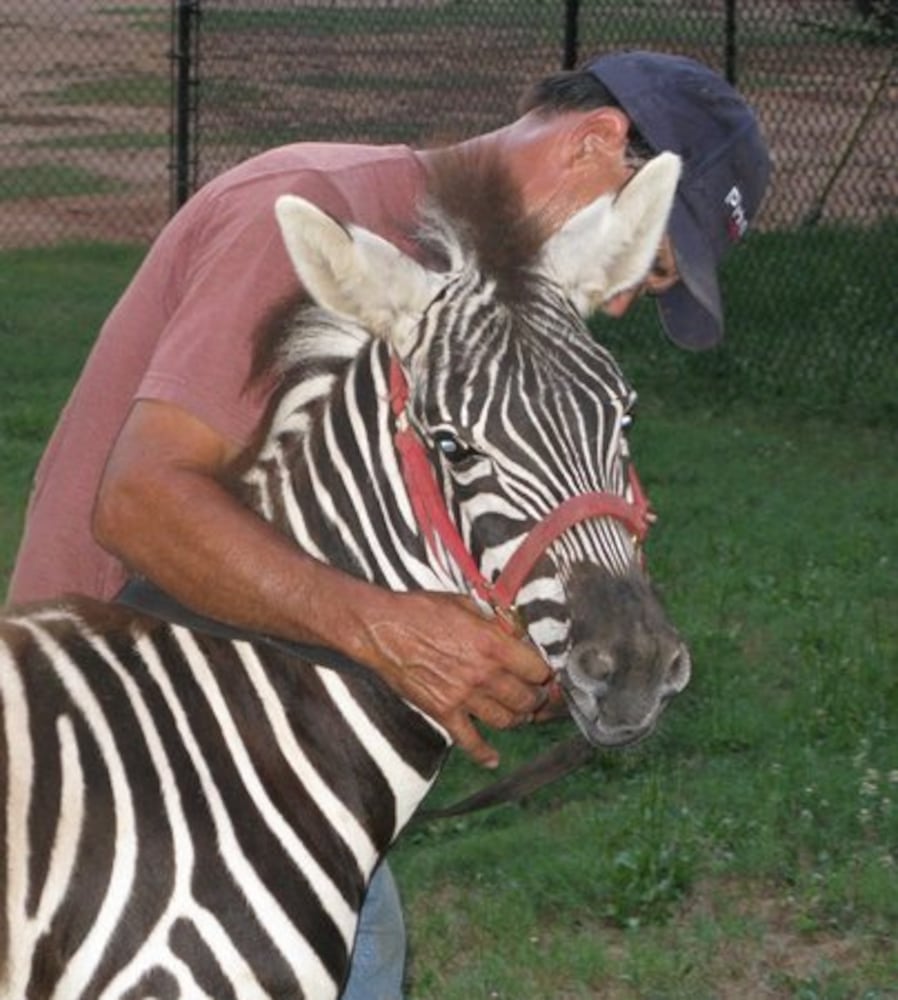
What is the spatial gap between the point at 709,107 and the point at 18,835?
1782mm

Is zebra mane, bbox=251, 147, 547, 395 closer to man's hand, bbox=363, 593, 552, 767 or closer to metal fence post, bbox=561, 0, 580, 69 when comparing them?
man's hand, bbox=363, 593, 552, 767

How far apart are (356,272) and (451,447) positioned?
285mm

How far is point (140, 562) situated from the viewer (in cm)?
365

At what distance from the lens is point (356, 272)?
3.50 metres

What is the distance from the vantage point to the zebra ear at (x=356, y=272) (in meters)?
3.45

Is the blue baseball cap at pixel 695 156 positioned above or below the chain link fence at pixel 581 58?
above

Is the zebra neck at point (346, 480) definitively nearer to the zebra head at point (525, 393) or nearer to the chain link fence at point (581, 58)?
the zebra head at point (525, 393)

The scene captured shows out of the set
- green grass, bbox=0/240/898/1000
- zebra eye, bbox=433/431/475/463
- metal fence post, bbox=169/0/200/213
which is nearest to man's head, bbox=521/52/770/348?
zebra eye, bbox=433/431/475/463

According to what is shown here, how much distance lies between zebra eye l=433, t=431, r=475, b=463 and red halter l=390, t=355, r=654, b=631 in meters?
0.06

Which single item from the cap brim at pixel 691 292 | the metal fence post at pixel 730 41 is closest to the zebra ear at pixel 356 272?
the cap brim at pixel 691 292

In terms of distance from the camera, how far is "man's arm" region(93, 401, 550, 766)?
11.5 feet

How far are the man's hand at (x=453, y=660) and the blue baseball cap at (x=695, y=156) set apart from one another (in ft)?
2.88

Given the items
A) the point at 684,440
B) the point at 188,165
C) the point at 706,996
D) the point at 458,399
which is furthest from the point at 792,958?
the point at 188,165

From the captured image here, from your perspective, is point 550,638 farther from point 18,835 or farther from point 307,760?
point 18,835
